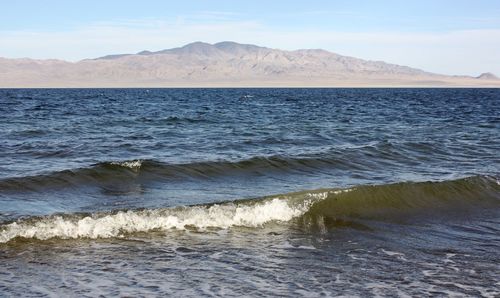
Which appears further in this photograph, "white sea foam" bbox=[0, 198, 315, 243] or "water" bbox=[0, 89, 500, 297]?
"white sea foam" bbox=[0, 198, 315, 243]

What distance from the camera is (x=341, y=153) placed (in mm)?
20969

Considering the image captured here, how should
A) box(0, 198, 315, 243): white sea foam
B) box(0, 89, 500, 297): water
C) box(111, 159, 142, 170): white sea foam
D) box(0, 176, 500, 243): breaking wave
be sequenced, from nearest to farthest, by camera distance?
box(0, 89, 500, 297): water
box(0, 198, 315, 243): white sea foam
box(0, 176, 500, 243): breaking wave
box(111, 159, 142, 170): white sea foam

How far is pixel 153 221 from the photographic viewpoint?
11.2 m

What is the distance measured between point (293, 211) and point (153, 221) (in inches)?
121

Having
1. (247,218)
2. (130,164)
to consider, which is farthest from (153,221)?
(130,164)

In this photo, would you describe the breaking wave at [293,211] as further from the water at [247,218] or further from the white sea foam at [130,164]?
the white sea foam at [130,164]

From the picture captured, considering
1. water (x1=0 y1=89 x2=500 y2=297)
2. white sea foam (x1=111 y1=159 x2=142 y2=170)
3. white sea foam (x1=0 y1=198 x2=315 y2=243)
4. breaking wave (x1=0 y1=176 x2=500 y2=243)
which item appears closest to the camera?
water (x1=0 y1=89 x2=500 y2=297)

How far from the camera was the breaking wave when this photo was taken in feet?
34.7

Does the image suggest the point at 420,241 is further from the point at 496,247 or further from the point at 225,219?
the point at 225,219

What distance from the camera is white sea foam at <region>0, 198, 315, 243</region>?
34.1 ft

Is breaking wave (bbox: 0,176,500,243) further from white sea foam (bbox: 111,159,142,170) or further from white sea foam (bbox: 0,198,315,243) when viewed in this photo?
white sea foam (bbox: 111,159,142,170)

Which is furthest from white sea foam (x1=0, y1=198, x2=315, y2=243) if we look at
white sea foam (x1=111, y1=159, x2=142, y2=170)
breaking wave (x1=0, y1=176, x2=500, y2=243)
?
white sea foam (x1=111, y1=159, x2=142, y2=170)

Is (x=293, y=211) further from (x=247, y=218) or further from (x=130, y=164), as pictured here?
(x=130, y=164)

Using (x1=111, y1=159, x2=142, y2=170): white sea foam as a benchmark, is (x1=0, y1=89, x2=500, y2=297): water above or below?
below
